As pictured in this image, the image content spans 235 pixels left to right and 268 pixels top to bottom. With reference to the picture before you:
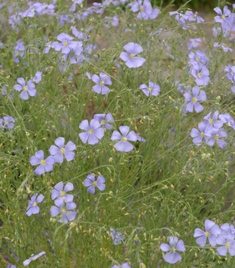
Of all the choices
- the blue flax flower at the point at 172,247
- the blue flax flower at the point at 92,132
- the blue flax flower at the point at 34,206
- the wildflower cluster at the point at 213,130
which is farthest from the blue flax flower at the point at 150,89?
the blue flax flower at the point at 172,247

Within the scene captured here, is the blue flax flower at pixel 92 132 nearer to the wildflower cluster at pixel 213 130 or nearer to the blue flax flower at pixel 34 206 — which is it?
the blue flax flower at pixel 34 206

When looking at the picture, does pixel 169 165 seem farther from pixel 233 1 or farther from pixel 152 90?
pixel 233 1

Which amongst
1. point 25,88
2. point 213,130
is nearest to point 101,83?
point 25,88

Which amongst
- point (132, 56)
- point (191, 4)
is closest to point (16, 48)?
point (132, 56)

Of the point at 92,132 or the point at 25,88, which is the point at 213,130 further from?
the point at 25,88

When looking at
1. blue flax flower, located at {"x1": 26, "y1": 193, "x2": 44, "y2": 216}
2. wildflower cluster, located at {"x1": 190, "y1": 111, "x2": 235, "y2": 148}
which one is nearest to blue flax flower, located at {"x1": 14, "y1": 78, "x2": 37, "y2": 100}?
blue flax flower, located at {"x1": 26, "y1": 193, "x2": 44, "y2": 216}

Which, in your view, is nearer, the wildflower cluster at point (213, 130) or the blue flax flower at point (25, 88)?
the wildflower cluster at point (213, 130)

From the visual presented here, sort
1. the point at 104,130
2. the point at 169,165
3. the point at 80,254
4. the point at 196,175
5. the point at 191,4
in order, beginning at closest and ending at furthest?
the point at 196,175 < the point at 104,130 < the point at 80,254 < the point at 169,165 < the point at 191,4

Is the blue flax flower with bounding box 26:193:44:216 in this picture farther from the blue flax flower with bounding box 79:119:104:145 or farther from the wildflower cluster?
the wildflower cluster
